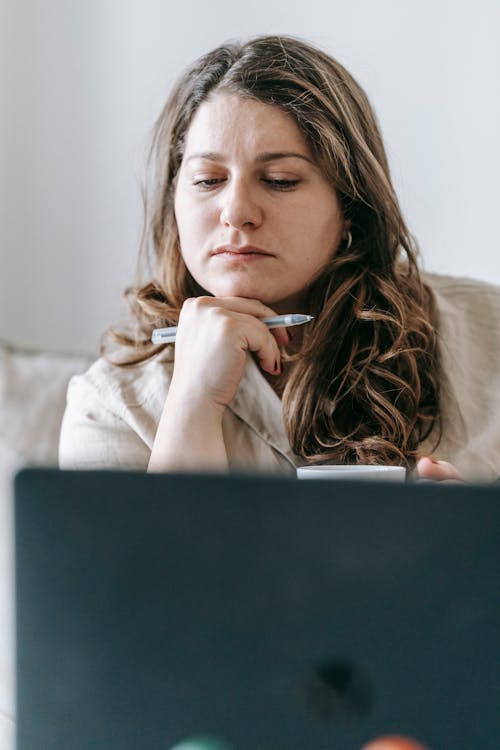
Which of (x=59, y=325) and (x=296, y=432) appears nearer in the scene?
(x=296, y=432)

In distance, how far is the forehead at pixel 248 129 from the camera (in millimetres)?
1200

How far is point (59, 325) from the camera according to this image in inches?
78.4

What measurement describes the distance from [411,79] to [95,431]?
0.89 m

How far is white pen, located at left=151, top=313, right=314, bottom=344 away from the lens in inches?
44.9

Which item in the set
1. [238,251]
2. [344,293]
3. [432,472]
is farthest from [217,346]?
[432,472]

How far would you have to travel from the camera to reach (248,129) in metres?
1.20

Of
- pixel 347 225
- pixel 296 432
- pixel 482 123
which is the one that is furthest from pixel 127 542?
pixel 482 123

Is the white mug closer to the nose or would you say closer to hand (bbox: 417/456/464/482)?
hand (bbox: 417/456/464/482)

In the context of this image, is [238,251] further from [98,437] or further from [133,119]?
[133,119]

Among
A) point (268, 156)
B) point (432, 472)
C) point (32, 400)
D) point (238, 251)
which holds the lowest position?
point (32, 400)

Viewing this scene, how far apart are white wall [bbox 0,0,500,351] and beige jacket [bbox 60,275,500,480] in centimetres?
42

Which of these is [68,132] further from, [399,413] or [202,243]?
[399,413]

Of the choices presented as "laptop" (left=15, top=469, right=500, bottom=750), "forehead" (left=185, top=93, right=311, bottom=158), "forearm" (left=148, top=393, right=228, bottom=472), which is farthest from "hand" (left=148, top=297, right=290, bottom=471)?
"laptop" (left=15, top=469, right=500, bottom=750)

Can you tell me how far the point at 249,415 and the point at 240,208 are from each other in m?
0.28
